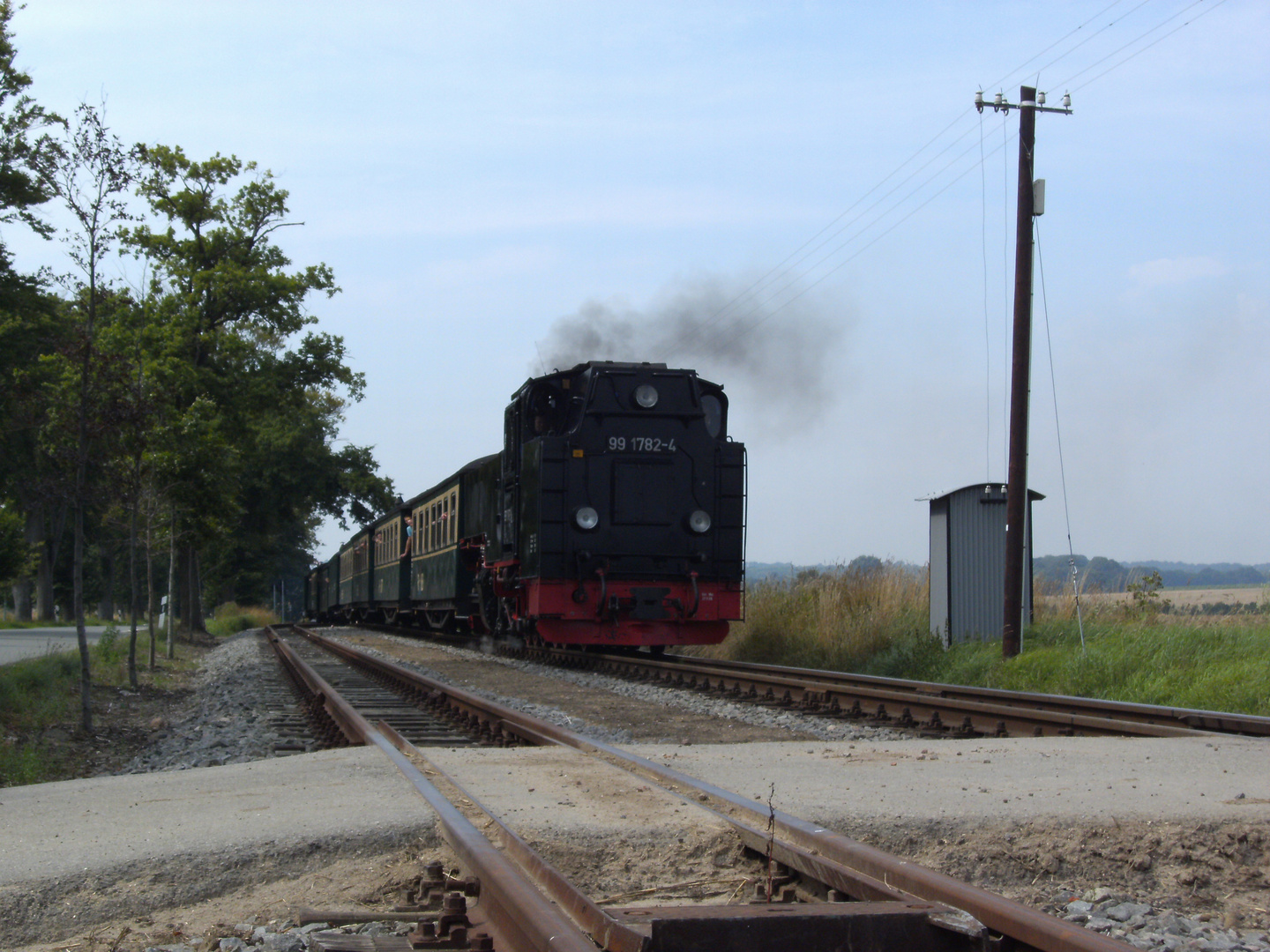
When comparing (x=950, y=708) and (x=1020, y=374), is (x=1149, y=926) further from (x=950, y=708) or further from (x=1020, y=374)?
A: (x=1020, y=374)

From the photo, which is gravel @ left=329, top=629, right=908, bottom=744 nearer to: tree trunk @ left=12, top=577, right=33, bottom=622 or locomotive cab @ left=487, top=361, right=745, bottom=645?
locomotive cab @ left=487, top=361, right=745, bottom=645

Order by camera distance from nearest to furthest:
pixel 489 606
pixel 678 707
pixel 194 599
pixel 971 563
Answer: pixel 678 707 → pixel 971 563 → pixel 489 606 → pixel 194 599

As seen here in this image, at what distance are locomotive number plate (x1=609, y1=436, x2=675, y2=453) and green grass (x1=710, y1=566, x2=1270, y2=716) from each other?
4.01m

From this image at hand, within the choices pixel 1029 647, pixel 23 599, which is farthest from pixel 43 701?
pixel 23 599

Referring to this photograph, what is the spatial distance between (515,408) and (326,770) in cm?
950

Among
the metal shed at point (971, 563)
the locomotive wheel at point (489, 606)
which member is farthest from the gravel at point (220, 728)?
the metal shed at point (971, 563)

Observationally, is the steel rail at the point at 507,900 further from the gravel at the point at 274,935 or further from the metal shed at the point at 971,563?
Result: the metal shed at the point at 971,563

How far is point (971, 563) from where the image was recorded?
15.3 m

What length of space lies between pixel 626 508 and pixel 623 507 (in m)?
0.05

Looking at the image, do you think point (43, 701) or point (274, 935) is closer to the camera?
point (274, 935)

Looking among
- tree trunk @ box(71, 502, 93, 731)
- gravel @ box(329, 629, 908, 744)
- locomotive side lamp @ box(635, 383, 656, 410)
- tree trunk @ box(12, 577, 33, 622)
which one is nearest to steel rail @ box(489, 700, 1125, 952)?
gravel @ box(329, 629, 908, 744)

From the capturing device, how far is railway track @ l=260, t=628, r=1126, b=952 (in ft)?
9.84

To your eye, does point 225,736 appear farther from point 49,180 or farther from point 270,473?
point 270,473

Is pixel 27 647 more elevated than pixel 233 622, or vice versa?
pixel 27 647
